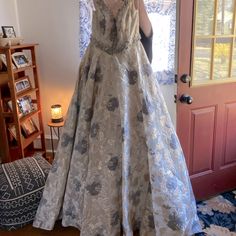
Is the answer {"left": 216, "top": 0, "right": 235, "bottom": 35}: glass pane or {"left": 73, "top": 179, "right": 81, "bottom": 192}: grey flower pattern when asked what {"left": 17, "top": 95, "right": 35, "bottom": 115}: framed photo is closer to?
{"left": 73, "top": 179, "right": 81, "bottom": 192}: grey flower pattern

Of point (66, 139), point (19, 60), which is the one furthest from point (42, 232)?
point (19, 60)

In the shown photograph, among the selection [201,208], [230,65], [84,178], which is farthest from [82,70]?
[201,208]

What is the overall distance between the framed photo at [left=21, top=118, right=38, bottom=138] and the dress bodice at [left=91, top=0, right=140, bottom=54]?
142 cm

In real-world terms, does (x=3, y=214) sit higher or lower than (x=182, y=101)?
lower

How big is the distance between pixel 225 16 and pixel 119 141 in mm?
1218


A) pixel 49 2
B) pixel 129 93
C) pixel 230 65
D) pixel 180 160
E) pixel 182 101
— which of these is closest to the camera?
pixel 129 93

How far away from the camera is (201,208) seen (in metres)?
2.07

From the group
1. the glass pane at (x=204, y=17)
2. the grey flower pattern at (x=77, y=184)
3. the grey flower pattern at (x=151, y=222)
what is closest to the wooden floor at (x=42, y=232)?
the grey flower pattern at (x=77, y=184)

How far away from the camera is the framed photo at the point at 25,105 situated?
7.72 ft

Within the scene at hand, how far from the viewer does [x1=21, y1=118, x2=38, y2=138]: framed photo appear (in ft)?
8.11

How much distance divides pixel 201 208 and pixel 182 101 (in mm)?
845

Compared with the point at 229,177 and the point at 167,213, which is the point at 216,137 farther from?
the point at 167,213

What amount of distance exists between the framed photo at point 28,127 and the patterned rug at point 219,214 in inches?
62.2

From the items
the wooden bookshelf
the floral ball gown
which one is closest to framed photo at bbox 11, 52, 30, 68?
the wooden bookshelf
